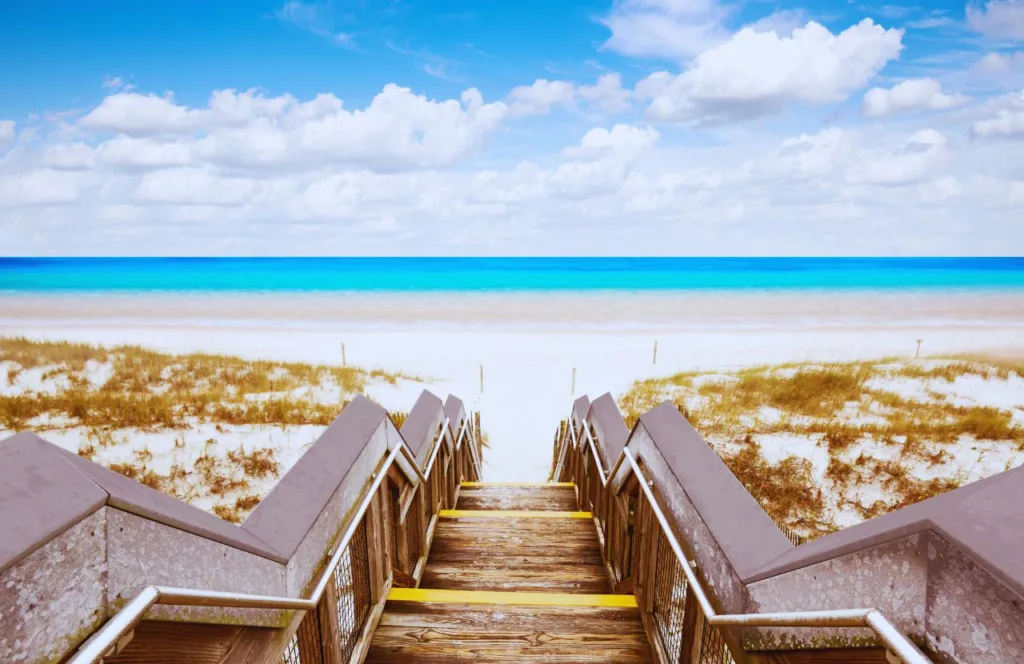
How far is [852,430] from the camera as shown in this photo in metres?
8.31

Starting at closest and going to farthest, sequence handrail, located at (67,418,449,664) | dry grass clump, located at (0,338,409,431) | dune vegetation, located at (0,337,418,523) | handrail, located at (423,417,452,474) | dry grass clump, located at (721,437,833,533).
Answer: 1. handrail, located at (67,418,449,664)
2. handrail, located at (423,417,452,474)
3. dry grass clump, located at (721,437,833,533)
4. dune vegetation, located at (0,337,418,523)
5. dry grass clump, located at (0,338,409,431)

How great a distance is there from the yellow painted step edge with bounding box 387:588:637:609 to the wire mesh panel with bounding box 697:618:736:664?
3.54 feet

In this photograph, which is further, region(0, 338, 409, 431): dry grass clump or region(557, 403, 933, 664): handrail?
region(0, 338, 409, 431): dry grass clump

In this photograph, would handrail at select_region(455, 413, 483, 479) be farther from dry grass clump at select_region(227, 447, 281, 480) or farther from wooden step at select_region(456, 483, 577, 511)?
dry grass clump at select_region(227, 447, 281, 480)

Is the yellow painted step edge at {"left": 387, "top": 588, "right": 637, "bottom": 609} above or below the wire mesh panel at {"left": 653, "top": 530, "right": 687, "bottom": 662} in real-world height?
below

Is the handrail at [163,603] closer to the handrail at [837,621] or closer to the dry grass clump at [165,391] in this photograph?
the handrail at [837,621]

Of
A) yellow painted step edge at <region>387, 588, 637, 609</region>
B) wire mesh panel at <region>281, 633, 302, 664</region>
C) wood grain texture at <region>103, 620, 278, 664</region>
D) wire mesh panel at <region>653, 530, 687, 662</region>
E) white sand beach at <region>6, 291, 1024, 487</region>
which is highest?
wood grain texture at <region>103, 620, 278, 664</region>

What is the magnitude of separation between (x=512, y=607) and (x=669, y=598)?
3.34ft

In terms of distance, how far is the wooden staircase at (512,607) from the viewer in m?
2.88

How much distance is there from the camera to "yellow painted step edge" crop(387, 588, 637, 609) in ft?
10.8

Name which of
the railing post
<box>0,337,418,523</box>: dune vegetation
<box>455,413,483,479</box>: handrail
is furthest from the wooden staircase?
<box>0,337,418,523</box>: dune vegetation

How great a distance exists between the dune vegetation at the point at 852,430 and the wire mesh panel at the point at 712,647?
4559 mm

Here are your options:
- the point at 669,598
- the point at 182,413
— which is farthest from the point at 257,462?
the point at 669,598

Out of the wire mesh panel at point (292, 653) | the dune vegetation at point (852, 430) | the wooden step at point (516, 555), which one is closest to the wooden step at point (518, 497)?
the wooden step at point (516, 555)
